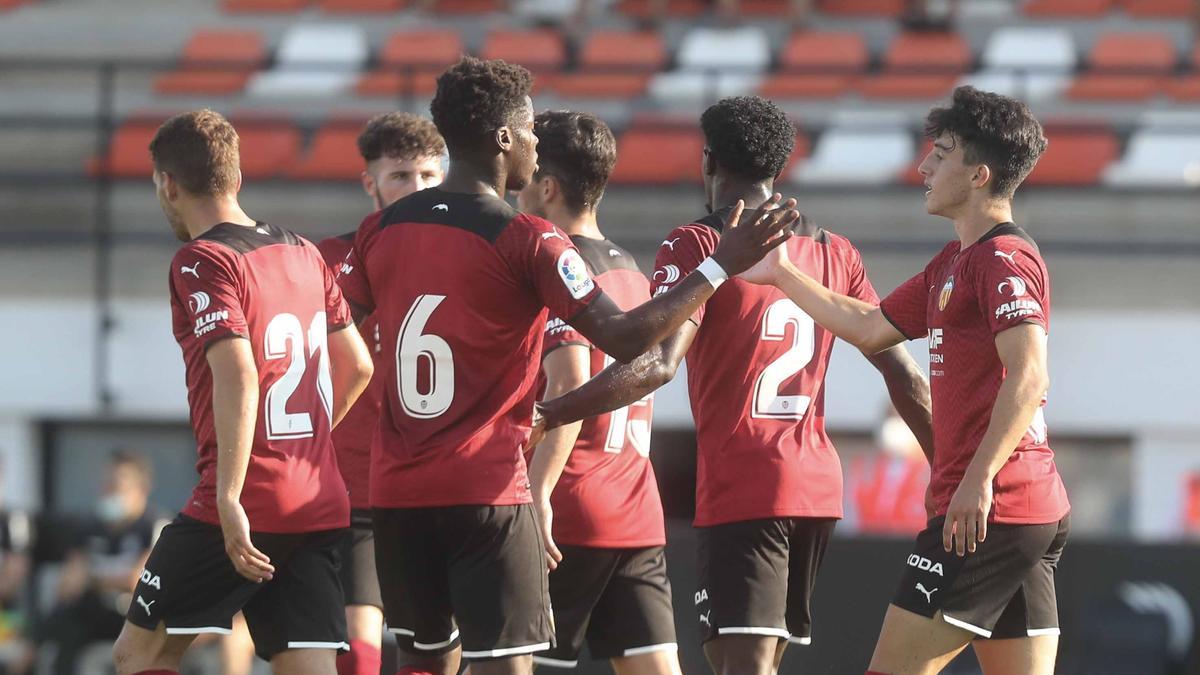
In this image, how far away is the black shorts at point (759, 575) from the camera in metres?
5.35

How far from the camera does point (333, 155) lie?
1416 centimetres

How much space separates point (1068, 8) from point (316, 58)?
24.4ft

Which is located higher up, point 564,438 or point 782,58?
point 782,58

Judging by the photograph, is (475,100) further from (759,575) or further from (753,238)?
(759,575)

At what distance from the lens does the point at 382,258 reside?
488cm

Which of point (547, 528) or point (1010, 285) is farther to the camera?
point (547, 528)

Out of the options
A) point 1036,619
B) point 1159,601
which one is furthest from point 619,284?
point 1159,601

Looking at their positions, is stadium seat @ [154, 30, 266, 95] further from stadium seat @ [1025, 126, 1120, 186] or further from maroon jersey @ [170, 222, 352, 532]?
maroon jersey @ [170, 222, 352, 532]

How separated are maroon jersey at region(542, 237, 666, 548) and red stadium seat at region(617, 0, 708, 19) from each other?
1096 cm

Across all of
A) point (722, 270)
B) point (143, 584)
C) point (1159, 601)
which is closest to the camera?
point (722, 270)

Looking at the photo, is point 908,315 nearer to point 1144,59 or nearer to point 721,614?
point 721,614

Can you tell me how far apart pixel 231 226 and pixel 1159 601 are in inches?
232

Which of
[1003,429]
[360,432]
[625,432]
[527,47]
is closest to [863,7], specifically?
[527,47]

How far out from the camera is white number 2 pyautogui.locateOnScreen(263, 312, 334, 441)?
5.23m
